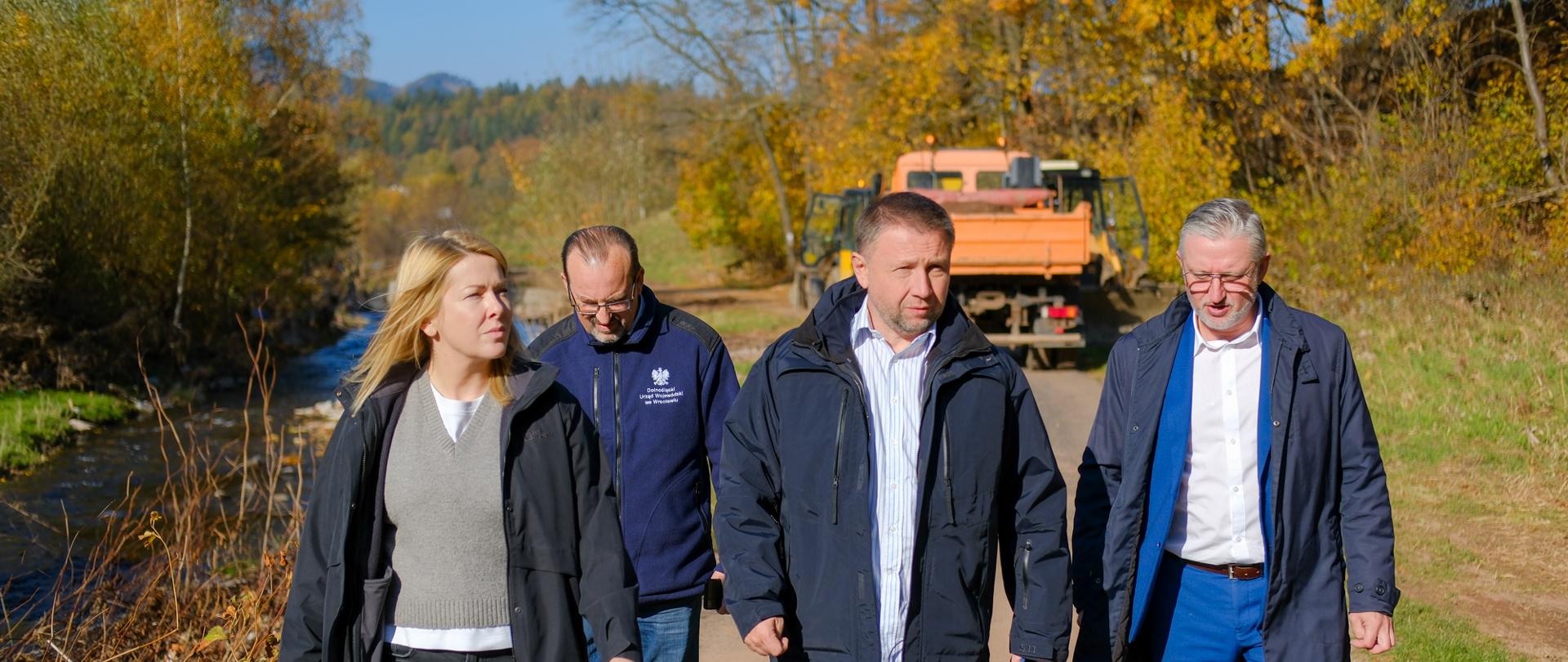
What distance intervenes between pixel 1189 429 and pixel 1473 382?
27.9 ft

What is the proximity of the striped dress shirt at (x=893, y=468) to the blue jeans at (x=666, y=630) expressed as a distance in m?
1.03

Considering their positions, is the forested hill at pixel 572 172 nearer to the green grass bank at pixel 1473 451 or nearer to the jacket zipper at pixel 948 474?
the green grass bank at pixel 1473 451

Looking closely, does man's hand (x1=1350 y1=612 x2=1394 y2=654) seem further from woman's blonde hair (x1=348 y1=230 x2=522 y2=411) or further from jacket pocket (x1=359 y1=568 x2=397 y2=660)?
jacket pocket (x1=359 y1=568 x2=397 y2=660)

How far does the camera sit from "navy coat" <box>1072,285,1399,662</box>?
10.9 ft

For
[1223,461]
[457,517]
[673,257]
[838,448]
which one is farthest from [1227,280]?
[673,257]

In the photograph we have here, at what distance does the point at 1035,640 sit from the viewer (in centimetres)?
303

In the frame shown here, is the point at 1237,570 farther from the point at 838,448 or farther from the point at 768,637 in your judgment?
the point at 768,637

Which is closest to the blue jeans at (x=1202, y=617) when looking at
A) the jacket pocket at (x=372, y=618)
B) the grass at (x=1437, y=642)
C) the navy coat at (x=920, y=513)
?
the navy coat at (x=920, y=513)

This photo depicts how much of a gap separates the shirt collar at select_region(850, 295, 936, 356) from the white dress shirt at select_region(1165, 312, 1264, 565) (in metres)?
0.82

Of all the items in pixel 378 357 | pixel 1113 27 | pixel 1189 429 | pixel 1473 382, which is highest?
pixel 1113 27

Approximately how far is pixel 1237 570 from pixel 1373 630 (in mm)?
347

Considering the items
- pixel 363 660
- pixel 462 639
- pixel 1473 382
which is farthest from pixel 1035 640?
pixel 1473 382

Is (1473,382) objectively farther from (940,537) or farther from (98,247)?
(98,247)

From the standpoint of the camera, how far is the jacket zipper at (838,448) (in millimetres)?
3037
